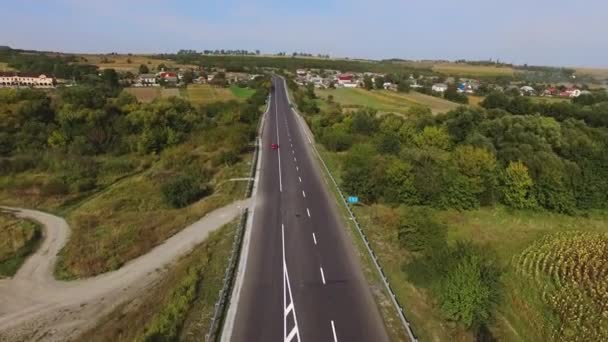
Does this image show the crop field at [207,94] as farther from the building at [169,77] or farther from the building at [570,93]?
the building at [570,93]

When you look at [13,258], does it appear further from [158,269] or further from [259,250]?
[259,250]

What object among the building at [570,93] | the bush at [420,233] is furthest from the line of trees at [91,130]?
the building at [570,93]

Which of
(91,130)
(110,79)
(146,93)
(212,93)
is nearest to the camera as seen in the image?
(91,130)

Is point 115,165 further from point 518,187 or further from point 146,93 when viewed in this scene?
point 146,93

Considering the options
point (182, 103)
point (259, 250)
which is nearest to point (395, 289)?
point (259, 250)

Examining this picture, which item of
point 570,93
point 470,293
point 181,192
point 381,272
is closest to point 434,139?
point 181,192

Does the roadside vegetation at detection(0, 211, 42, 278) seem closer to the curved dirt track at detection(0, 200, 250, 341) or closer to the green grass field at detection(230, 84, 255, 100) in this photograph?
the curved dirt track at detection(0, 200, 250, 341)
